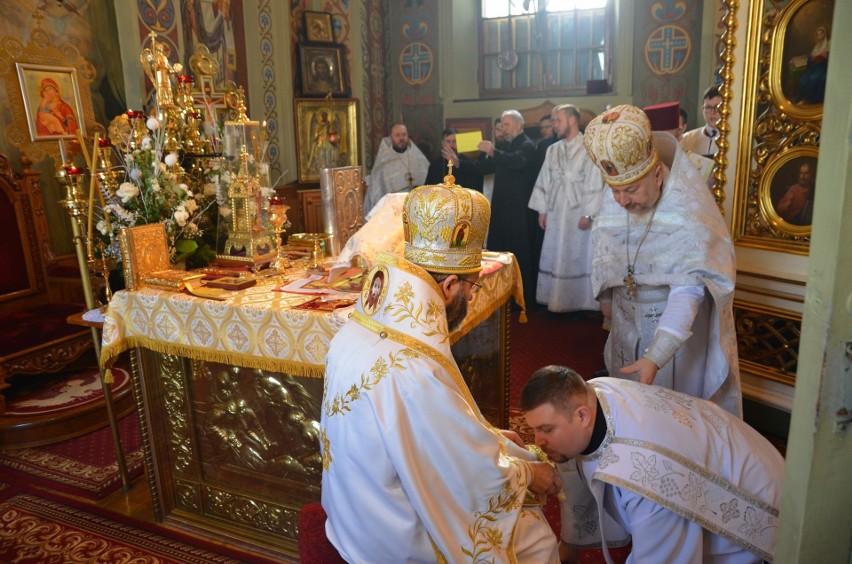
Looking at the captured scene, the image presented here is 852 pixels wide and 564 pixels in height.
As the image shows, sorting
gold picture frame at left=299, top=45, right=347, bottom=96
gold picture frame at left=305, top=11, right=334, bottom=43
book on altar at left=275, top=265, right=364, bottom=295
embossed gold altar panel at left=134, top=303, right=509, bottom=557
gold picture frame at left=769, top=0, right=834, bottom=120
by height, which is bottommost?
embossed gold altar panel at left=134, top=303, right=509, bottom=557

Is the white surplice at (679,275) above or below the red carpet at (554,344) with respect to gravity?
above

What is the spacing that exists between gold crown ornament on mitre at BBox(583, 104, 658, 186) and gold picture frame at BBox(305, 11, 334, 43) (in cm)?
680

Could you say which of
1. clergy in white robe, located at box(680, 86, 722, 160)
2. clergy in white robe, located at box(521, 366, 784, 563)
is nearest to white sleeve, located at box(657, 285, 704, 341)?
clergy in white robe, located at box(521, 366, 784, 563)

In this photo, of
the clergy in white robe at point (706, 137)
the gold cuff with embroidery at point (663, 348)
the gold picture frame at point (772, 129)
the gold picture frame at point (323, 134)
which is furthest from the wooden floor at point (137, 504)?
the gold picture frame at point (323, 134)

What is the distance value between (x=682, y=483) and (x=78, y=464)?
139 inches

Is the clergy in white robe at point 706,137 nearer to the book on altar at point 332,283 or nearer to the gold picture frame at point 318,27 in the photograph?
the book on altar at point 332,283

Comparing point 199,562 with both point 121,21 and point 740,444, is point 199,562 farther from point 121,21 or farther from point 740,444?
point 121,21

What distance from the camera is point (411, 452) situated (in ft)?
5.08

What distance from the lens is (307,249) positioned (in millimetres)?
3781

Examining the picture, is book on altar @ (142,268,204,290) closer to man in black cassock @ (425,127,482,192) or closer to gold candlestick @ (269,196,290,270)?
gold candlestick @ (269,196,290,270)

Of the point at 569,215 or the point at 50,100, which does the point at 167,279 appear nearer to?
the point at 50,100

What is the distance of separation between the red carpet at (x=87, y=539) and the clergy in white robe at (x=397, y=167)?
593 cm

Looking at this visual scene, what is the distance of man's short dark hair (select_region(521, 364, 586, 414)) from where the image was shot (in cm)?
188

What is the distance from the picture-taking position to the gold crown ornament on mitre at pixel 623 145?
2.48 metres
